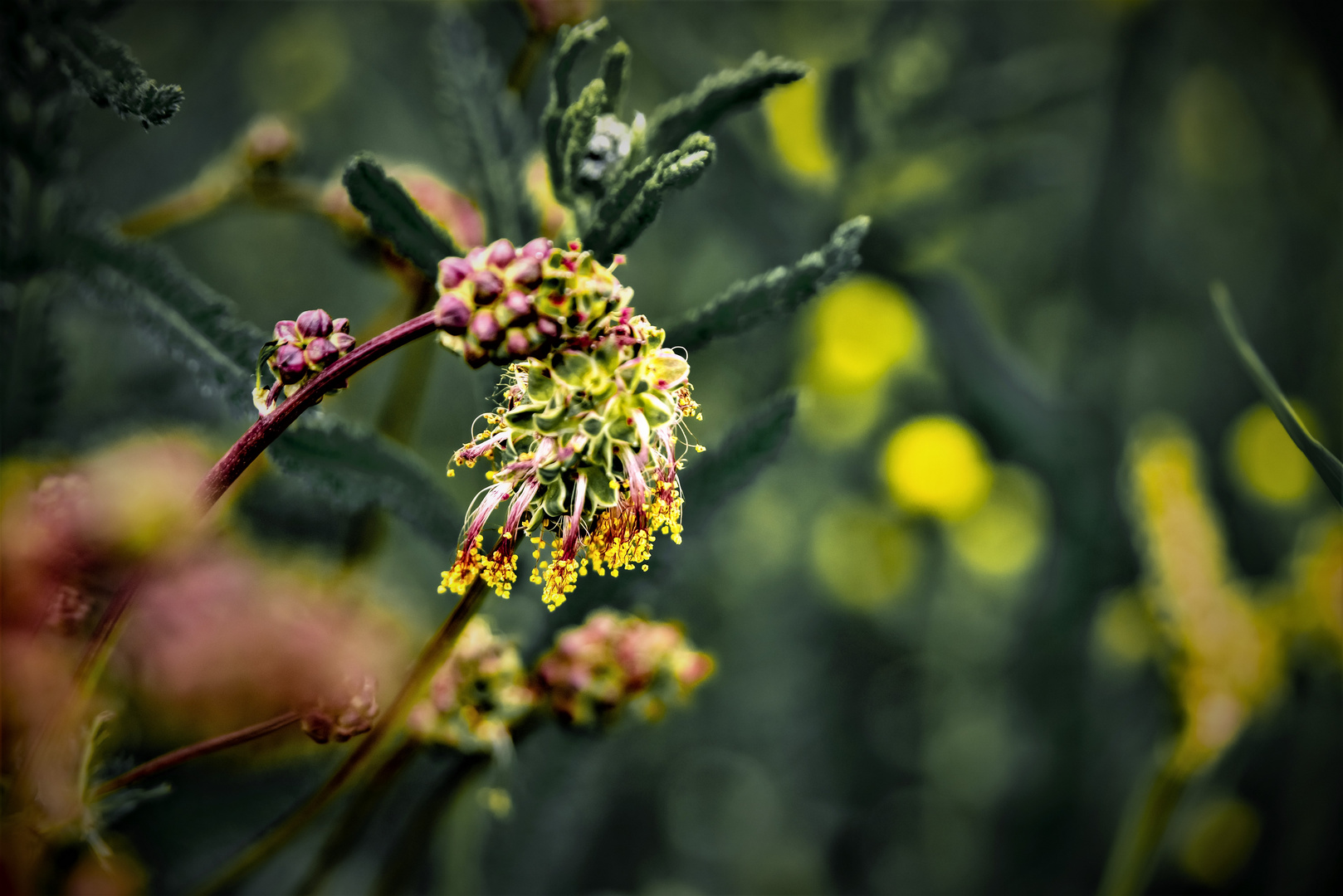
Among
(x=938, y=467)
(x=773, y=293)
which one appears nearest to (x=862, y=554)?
(x=938, y=467)

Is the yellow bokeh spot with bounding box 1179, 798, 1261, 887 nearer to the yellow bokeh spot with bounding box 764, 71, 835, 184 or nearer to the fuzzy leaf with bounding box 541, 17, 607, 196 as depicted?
the yellow bokeh spot with bounding box 764, 71, 835, 184

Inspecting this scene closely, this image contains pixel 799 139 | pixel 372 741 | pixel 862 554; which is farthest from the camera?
pixel 862 554

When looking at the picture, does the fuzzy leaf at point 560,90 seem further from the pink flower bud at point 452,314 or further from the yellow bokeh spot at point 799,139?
the yellow bokeh spot at point 799,139

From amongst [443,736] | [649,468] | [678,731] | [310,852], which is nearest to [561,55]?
[649,468]

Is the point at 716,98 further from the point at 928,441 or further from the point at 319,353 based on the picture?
the point at 928,441

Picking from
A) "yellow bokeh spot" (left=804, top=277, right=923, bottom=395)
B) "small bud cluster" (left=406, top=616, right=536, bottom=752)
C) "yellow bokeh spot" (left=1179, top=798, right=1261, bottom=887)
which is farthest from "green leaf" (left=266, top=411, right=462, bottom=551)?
"yellow bokeh spot" (left=1179, top=798, right=1261, bottom=887)
